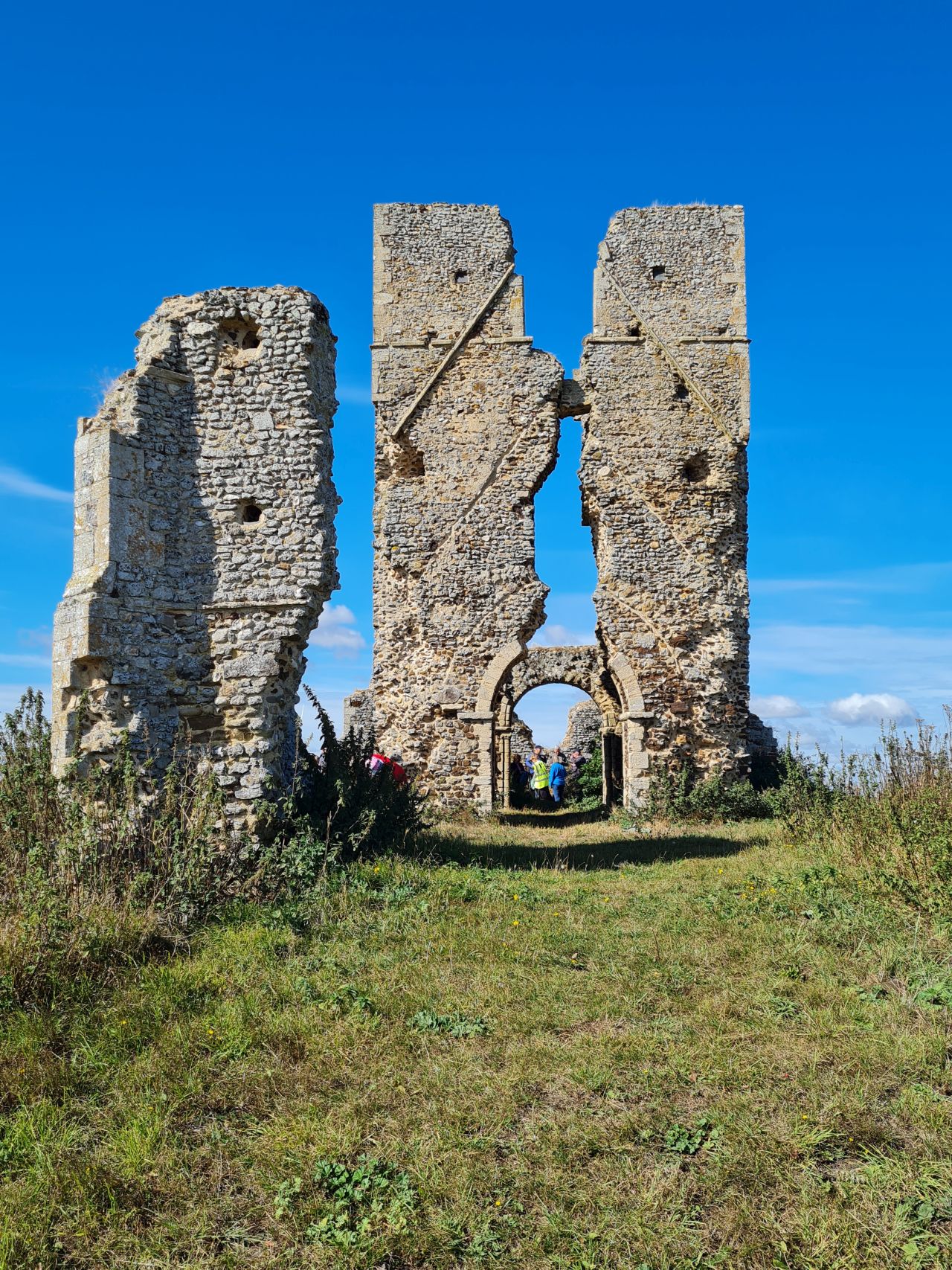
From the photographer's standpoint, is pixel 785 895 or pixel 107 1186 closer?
pixel 107 1186

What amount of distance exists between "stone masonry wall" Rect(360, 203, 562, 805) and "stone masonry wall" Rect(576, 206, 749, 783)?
128 cm

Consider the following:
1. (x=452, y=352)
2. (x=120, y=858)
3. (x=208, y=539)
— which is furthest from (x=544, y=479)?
(x=120, y=858)

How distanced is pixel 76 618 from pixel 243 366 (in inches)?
98.6

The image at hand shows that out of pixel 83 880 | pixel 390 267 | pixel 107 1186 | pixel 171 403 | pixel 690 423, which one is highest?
pixel 390 267

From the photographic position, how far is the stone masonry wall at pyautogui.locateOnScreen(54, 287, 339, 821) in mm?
7098

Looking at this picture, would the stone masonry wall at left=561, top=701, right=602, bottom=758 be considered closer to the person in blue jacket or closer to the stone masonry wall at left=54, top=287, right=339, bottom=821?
the person in blue jacket

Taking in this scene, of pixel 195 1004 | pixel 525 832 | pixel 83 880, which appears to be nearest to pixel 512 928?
pixel 195 1004

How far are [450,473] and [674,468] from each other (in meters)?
3.87

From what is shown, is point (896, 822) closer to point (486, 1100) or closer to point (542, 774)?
point (486, 1100)

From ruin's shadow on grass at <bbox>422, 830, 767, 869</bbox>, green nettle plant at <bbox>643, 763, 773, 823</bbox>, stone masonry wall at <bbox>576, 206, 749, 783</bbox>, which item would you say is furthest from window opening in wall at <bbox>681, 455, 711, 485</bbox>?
ruin's shadow on grass at <bbox>422, 830, 767, 869</bbox>

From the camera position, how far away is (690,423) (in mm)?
16438

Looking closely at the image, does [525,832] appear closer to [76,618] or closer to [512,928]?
[512,928]

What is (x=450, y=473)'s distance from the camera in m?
15.9

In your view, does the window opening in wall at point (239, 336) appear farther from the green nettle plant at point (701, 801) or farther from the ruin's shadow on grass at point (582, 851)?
the green nettle plant at point (701, 801)
